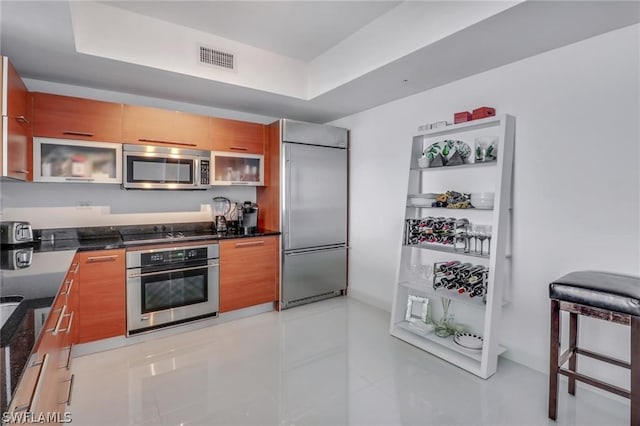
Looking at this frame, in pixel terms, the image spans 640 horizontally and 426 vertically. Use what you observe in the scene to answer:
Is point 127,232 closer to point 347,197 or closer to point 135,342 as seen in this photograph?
point 135,342

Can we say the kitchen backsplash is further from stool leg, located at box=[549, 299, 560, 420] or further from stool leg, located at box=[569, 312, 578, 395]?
stool leg, located at box=[569, 312, 578, 395]

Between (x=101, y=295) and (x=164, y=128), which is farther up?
(x=164, y=128)

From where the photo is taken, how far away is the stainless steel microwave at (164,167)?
2.95m

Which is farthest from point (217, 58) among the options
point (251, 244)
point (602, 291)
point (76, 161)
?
point (602, 291)

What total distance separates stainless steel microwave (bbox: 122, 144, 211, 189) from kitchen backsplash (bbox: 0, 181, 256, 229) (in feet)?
1.27

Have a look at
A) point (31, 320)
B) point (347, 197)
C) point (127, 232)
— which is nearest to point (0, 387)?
point (31, 320)

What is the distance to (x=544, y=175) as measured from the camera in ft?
7.68

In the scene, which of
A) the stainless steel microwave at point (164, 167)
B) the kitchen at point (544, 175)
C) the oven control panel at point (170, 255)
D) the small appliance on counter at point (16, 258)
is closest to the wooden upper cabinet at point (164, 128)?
the stainless steel microwave at point (164, 167)

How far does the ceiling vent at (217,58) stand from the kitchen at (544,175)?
925mm

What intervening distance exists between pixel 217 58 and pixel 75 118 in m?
1.27

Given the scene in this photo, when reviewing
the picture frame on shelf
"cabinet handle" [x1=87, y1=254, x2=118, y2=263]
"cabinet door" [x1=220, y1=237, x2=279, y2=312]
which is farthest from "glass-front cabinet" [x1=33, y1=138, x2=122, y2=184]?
the picture frame on shelf

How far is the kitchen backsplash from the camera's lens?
282 cm

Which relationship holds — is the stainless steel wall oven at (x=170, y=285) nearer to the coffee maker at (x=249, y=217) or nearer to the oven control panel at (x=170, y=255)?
the oven control panel at (x=170, y=255)

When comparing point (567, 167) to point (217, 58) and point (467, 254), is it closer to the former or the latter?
point (467, 254)
